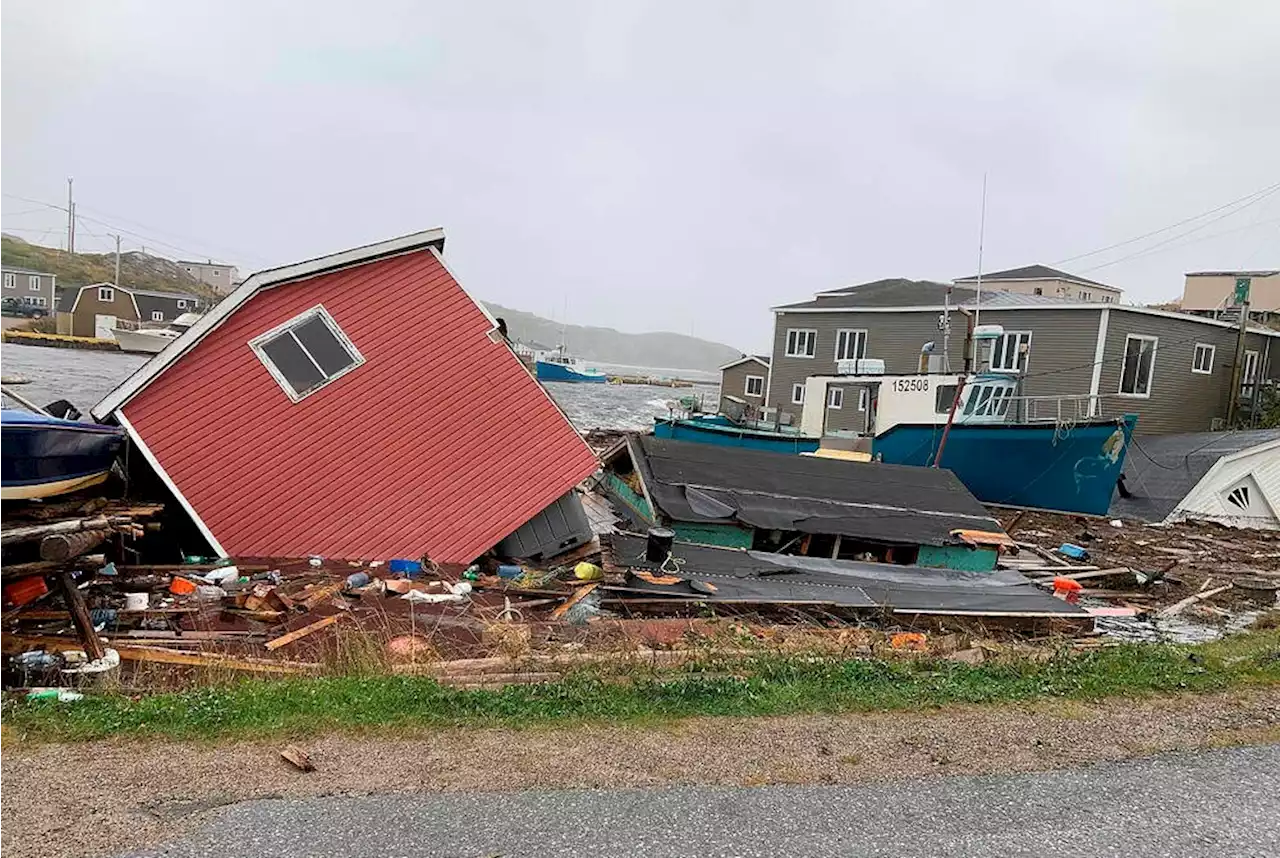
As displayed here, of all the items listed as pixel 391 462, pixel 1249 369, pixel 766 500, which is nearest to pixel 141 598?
pixel 391 462

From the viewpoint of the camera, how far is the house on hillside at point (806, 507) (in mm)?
12672

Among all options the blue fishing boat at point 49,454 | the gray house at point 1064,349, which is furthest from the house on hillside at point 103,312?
the blue fishing boat at point 49,454

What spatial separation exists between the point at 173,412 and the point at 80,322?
94.7 m

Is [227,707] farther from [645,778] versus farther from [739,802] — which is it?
[739,802]

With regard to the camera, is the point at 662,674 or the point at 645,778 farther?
the point at 662,674

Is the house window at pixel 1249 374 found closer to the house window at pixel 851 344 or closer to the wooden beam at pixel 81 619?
the house window at pixel 851 344

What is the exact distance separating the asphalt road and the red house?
25.8 feet

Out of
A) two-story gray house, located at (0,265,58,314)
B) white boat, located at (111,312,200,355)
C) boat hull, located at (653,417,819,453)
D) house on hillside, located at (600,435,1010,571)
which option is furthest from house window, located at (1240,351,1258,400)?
two-story gray house, located at (0,265,58,314)

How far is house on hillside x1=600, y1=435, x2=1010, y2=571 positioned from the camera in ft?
41.6

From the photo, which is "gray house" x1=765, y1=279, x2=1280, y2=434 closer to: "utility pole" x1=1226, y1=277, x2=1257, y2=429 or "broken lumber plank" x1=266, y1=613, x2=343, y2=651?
"utility pole" x1=1226, y1=277, x2=1257, y2=429

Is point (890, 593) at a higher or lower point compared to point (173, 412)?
lower

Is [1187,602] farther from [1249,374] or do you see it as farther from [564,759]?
[1249,374]

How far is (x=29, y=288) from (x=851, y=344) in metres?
108

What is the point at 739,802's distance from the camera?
174 inches
